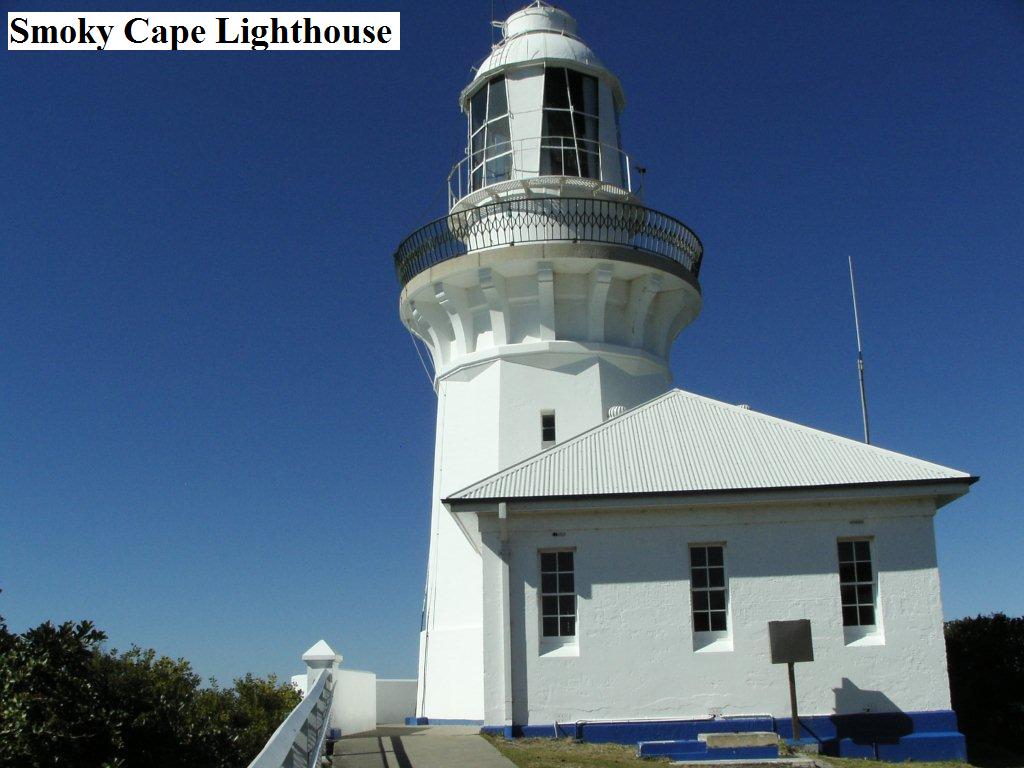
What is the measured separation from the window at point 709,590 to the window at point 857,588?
5.21 ft

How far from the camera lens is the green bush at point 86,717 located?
8359 mm

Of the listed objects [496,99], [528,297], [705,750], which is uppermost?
[496,99]

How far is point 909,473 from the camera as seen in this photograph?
593 inches

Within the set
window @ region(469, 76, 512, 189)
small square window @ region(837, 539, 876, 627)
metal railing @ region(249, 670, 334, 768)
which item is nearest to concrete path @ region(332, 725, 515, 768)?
metal railing @ region(249, 670, 334, 768)

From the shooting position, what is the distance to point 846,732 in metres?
14.4

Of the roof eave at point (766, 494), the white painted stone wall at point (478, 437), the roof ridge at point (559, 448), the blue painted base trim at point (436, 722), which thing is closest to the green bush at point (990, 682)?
the roof eave at point (766, 494)

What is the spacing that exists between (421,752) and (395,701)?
8.59 m

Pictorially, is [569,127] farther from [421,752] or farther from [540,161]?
[421,752]

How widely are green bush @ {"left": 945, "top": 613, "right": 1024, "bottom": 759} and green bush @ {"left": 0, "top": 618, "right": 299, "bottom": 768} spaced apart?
38.7ft

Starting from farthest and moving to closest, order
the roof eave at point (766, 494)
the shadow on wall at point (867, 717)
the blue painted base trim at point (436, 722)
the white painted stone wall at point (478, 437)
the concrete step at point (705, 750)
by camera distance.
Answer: the white painted stone wall at point (478, 437) → the blue painted base trim at point (436, 722) → the roof eave at point (766, 494) → the shadow on wall at point (867, 717) → the concrete step at point (705, 750)

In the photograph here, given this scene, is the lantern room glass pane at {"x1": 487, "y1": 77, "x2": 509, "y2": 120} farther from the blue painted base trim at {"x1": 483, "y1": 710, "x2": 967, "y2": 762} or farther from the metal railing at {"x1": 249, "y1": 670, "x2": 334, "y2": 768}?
the metal railing at {"x1": 249, "y1": 670, "x2": 334, "y2": 768}

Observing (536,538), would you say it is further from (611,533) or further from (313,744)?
(313,744)

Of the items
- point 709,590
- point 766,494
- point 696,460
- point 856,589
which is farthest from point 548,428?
point 856,589

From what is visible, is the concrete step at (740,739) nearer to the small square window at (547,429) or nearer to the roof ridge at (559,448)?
the roof ridge at (559,448)
